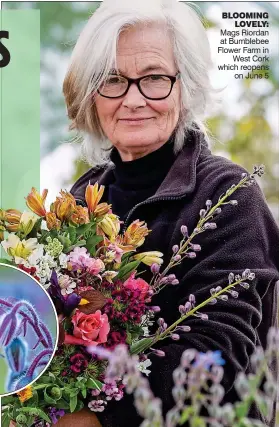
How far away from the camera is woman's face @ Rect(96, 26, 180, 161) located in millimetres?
1214

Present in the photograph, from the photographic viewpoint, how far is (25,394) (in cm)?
99

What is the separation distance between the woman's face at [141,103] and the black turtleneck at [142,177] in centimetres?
2

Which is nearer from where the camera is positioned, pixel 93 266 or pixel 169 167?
pixel 93 266

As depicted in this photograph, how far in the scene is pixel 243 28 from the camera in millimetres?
1298

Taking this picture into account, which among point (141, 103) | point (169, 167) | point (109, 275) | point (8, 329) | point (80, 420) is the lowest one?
point (80, 420)

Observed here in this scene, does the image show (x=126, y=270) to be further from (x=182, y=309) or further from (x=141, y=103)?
(x=141, y=103)

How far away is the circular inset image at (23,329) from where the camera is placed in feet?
3.33

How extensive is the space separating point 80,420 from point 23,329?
0.50ft

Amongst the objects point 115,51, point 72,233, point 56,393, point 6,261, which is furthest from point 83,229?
point 115,51

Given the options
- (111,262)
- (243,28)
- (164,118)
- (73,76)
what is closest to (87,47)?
(73,76)

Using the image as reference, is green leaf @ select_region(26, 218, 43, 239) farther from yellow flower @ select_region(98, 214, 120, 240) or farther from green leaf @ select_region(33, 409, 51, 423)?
green leaf @ select_region(33, 409, 51, 423)

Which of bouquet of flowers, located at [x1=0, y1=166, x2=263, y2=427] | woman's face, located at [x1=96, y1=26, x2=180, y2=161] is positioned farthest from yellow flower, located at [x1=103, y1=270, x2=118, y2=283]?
woman's face, located at [x1=96, y1=26, x2=180, y2=161]

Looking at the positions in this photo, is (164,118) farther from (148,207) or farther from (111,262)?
(111,262)

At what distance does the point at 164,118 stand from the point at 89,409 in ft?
1.65
